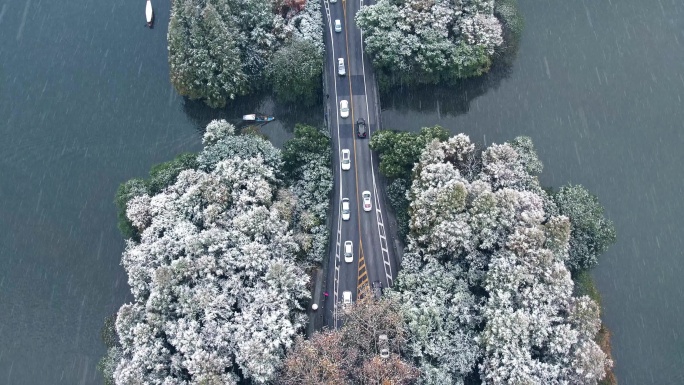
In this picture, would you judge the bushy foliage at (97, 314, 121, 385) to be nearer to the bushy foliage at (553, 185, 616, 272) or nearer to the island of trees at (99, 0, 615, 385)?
the island of trees at (99, 0, 615, 385)

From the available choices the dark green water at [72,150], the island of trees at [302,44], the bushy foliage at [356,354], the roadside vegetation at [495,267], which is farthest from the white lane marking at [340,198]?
the bushy foliage at [356,354]

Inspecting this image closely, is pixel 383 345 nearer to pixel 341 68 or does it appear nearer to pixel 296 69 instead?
pixel 296 69

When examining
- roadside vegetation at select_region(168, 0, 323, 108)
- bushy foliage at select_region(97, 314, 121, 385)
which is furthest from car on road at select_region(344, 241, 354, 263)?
bushy foliage at select_region(97, 314, 121, 385)

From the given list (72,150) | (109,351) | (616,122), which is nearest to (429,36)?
(616,122)

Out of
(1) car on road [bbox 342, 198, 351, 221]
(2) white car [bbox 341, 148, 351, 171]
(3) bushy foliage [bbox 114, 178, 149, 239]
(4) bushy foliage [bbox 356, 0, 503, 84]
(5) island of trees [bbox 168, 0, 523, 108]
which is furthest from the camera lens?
(5) island of trees [bbox 168, 0, 523, 108]

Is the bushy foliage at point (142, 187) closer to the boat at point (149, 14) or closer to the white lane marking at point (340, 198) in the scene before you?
the white lane marking at point (340, 198)

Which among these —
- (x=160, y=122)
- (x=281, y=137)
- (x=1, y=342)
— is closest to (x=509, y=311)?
(x=281, y=137)
